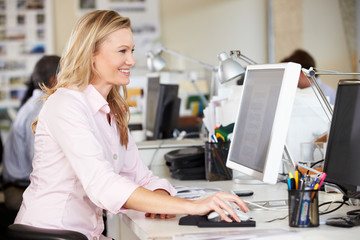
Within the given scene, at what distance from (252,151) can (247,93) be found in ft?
0.65

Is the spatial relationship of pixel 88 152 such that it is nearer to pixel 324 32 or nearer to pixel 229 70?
pixel 229 70

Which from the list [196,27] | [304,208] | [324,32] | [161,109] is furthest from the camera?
[196,27]

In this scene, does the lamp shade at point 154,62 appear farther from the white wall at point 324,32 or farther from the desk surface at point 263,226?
the white wall at point 324,32

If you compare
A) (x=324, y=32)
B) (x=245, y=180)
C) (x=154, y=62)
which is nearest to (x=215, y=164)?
(x=245, y=180)

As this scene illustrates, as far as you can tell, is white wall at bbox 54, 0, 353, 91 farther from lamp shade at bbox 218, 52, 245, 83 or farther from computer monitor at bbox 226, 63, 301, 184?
computer monitor at bbox 226, 63, 301, 184

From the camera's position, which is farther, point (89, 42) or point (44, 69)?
point (44, 69)

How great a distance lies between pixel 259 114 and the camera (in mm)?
1565

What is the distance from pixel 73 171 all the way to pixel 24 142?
6.05ft

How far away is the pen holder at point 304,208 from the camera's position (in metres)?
1.30

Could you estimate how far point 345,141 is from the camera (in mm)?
1405

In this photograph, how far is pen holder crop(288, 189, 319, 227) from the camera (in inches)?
51.1

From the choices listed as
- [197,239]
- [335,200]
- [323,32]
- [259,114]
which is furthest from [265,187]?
[323,32]

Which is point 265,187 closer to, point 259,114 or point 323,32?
point 259,114

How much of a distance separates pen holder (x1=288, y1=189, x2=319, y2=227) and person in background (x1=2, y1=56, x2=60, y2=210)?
2115 mm
